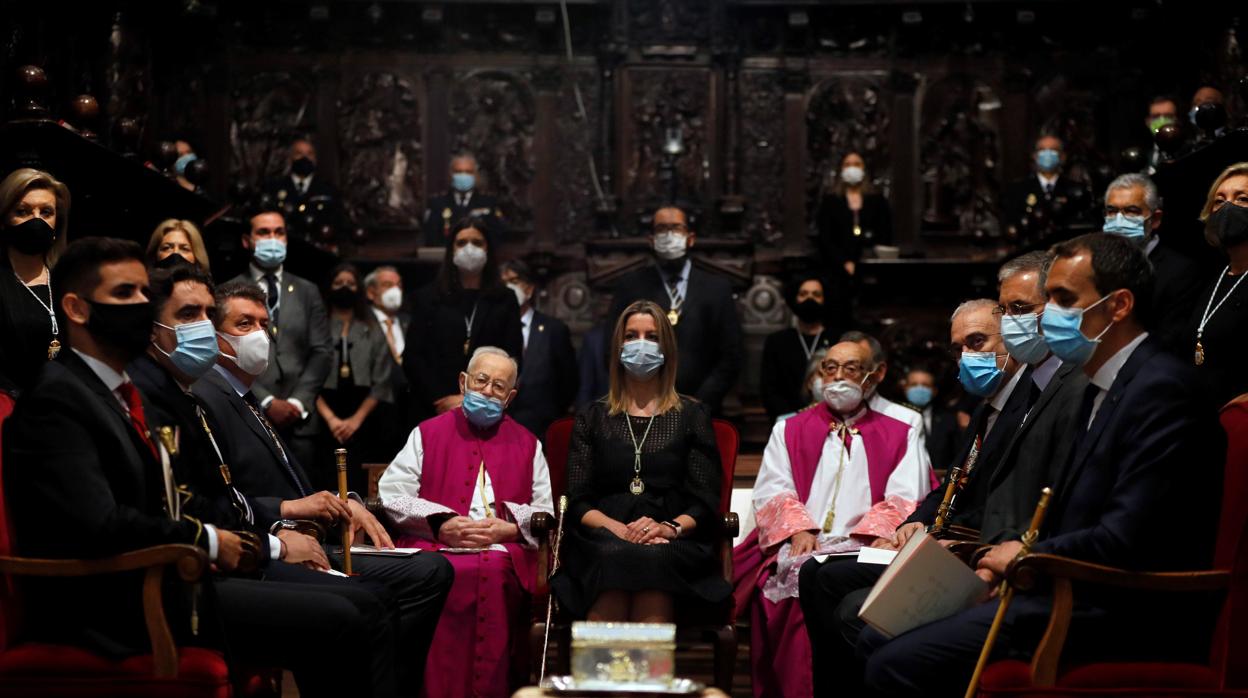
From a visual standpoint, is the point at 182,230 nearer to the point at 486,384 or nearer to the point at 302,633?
the point at 486,384

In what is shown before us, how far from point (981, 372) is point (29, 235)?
3.49 metres

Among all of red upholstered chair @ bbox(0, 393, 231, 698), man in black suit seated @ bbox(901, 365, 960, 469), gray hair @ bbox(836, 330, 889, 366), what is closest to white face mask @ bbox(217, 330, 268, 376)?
red upholstered chair @ bbox(0, 393, 231, 698)

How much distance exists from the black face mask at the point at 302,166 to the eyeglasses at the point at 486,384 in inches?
196

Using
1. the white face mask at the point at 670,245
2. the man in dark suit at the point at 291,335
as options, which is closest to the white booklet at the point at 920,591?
the man in dark suit at the point at 291,335

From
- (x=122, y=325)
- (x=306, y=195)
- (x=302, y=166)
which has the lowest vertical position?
(x=122, y=325)

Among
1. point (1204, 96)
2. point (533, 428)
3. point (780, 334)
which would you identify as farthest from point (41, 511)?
point (1204, 96)

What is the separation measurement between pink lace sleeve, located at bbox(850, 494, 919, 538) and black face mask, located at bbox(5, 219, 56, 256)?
323 centimetres

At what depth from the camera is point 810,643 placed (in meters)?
5.39

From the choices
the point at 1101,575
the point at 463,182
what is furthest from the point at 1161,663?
the point at 463,182

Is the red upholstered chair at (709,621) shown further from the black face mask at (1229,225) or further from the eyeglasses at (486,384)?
the black face mask at (1229,225)

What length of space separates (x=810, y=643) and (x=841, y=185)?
19.6 feet

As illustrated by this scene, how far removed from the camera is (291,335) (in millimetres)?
7387

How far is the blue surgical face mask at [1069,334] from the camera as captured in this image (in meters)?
4.07

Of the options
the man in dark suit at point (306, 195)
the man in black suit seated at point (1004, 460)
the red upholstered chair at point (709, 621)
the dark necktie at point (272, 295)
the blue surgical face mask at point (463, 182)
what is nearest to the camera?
the man in black suit seated at point (1004, 460)
